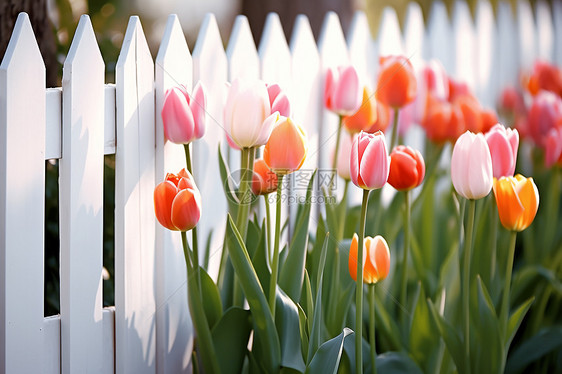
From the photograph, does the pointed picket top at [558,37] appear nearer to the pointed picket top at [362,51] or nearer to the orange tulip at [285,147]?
the pointed picket top at [362,51]

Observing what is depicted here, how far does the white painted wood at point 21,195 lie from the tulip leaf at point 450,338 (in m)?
0.82

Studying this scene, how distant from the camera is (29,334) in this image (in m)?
1.28

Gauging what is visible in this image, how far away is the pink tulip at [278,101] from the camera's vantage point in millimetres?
1340

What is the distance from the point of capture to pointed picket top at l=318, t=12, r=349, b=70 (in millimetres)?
1997

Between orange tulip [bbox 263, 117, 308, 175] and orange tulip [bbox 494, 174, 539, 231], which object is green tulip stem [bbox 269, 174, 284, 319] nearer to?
orange tulip [bbox 263, 117, 308, 175]

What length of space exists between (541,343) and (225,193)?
92 centimetres

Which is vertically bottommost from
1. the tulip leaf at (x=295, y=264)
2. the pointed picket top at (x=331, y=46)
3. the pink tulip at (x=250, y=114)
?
the tulip leaf at (x=295, y=264)

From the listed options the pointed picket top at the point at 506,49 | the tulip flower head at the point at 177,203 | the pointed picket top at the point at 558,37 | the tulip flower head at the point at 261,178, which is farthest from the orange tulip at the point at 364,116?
the pointed picket top at the point at 558,37

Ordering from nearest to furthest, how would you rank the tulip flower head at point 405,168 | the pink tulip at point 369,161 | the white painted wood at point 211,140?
the pink tulip at point 369,161 → the tulip flower head at point 405,168 → the white painted wood at point 211,140

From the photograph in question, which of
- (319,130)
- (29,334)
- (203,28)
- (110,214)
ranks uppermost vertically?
(203,28)

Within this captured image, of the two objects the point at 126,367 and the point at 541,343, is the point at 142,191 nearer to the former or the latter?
the point at 126,367

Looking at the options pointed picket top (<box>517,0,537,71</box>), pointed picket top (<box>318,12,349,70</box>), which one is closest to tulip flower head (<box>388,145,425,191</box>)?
pointed picket top (<box>318,12,349,70</box>)

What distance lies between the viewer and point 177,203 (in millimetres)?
1166

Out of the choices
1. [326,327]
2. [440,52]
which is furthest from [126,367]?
[440,52]
